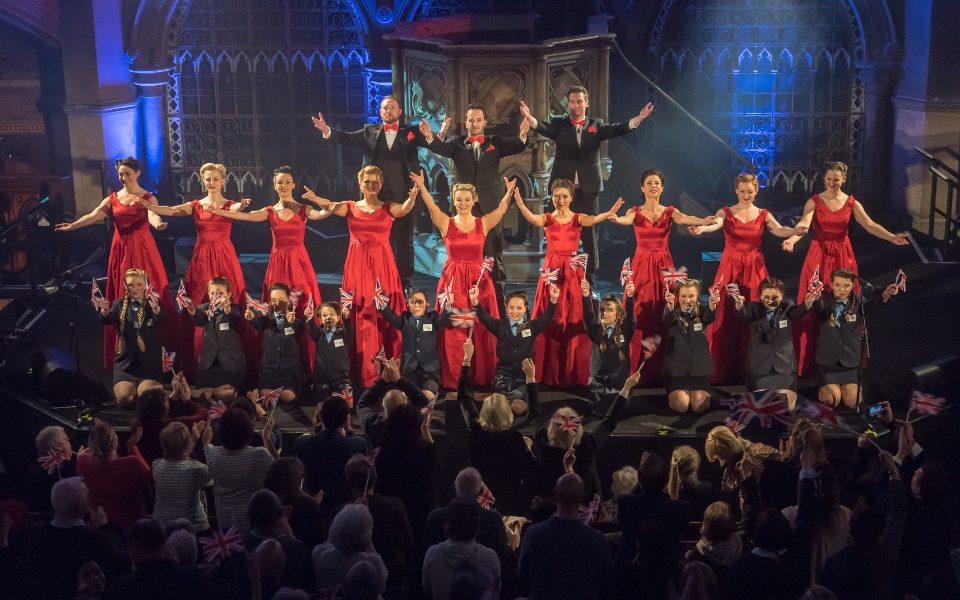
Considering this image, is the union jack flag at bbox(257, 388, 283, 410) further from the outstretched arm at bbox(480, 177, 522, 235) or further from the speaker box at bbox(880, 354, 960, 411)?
the speaker box at bbox(880, 354, 960, 411)

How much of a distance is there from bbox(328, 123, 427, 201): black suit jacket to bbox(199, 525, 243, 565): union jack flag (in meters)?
4.08

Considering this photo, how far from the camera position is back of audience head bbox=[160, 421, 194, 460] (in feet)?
19.0

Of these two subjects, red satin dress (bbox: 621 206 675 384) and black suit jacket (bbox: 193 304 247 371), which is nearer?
black suit jacket (bbox: 193 304 247 371)

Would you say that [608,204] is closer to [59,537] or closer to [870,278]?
[870,278]

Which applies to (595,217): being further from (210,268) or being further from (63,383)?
(63,383)

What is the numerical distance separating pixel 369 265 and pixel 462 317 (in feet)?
2.25

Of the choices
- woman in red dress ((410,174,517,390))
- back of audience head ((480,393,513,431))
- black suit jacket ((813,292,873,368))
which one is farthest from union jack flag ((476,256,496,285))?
black suit jacket ((813,292,873,368))

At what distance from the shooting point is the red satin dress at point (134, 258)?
27.6 ft

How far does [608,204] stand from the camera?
11336 millimetres

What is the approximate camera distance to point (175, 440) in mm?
5789

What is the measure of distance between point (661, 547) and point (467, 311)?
3.46 metres

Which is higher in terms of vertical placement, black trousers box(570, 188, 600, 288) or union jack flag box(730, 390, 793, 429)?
black trousers box(570, 188, 600, 288)

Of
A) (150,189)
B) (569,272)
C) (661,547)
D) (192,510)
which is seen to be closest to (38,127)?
(150,189)

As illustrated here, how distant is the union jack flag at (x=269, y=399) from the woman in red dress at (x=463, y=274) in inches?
42.6
